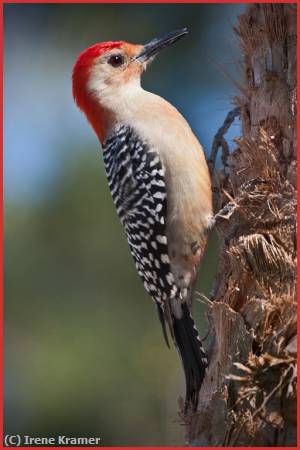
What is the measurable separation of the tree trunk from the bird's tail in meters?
0.17

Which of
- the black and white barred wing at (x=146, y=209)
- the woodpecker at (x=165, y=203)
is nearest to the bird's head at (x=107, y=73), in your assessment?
the woodpecker at (x=165, y=203)

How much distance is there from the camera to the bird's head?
5.71m

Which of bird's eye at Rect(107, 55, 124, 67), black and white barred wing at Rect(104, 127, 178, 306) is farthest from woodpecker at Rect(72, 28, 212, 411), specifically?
bird's eye at Rect(107, 55, 124, 67)

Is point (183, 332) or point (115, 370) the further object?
point (115, 370)

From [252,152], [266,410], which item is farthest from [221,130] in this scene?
[266,410]

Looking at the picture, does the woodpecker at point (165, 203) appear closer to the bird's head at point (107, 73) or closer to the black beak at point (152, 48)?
the bird's head at point (107, 73)

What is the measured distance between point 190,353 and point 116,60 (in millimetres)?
2419

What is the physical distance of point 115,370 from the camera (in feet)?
28.3

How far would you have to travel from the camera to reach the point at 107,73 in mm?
5762

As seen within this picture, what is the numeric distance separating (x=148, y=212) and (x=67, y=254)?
418 centimetres

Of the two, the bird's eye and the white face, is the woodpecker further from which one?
the bird's eye

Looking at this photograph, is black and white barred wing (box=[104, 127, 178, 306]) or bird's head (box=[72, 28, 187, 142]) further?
bird's head (box=[72, 28, 187, 142])

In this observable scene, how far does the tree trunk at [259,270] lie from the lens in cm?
374

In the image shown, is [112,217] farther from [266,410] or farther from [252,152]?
[266,410]
